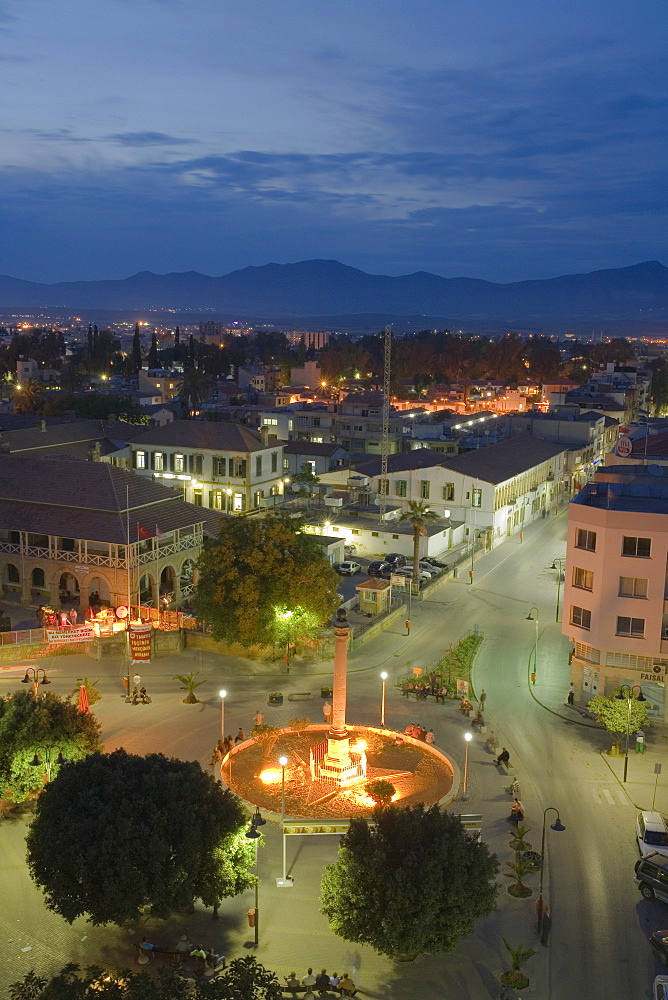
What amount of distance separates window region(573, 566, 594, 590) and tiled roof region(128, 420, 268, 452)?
110 ft

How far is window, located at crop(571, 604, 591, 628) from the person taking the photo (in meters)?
37.2

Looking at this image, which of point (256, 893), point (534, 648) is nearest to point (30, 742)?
point (256, 893)

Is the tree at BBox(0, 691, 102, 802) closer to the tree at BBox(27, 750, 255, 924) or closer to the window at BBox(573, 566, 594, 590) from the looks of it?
the tree at BBox(27, 750, 255, 924)

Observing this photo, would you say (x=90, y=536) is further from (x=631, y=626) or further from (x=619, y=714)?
(x=619, y=714)

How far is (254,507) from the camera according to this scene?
67.4 meters

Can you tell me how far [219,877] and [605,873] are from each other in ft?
36.4

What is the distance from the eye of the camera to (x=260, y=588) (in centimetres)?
3997

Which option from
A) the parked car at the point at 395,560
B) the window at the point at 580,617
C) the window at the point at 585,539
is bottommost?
the parked car at the point at 395,560

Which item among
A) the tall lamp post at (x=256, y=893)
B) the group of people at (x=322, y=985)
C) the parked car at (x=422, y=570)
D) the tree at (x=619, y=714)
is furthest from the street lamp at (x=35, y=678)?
the parked car at (x=422, y=570)

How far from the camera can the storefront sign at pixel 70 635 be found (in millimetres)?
41000

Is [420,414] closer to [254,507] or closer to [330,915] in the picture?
[254,507]

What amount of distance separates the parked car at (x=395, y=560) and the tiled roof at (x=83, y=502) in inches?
505

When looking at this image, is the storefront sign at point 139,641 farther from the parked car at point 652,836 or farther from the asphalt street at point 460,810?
the parked car at point 652,836

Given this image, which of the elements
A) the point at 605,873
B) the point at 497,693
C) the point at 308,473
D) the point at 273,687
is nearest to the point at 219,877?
the point at 605,873
